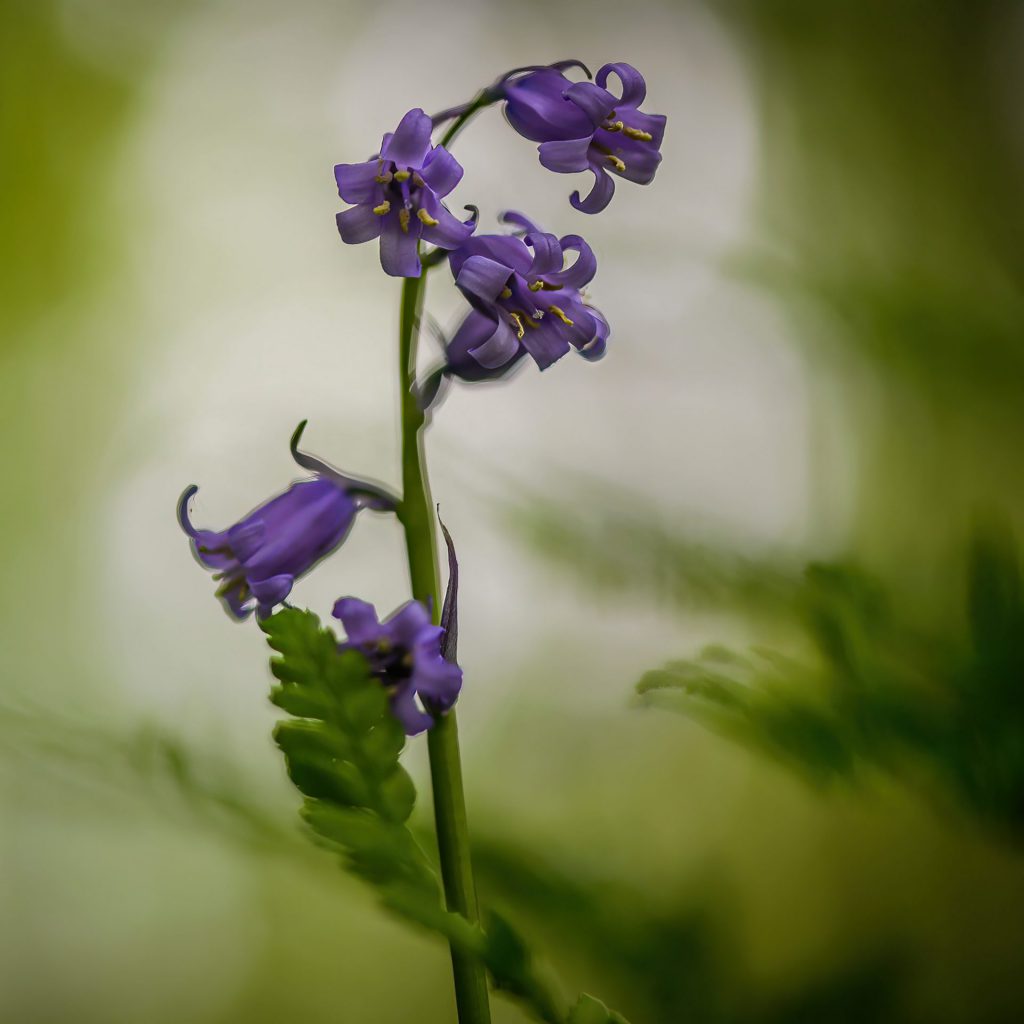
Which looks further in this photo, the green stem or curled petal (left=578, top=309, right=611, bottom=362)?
curled petal (left=578, top=309, right=611, bottom=362)

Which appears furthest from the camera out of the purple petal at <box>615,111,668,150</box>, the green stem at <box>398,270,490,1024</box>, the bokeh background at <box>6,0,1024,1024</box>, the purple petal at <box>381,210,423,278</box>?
the bokeh background at <box>6,0,1024,1024</box>

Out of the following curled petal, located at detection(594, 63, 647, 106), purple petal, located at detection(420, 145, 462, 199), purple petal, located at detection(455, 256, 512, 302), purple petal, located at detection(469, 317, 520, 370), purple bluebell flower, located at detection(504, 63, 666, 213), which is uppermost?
curled petal, located at detection(594, 63, 647, 106)

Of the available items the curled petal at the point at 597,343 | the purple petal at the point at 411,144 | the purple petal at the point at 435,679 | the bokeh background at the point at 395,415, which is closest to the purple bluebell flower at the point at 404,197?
the purple petal at the point at 411,144

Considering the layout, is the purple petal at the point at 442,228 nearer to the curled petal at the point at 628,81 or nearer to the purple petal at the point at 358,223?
the purple petal at the point at 358,223

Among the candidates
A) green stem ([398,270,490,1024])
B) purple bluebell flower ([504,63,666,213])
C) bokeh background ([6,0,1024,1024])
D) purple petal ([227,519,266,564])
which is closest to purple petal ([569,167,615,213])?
purple bluebell flower ([504,63,666,213])

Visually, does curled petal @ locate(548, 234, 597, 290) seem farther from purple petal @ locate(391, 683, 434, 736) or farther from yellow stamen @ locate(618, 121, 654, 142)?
purple petal @ locate(391, 683, 434, 736)

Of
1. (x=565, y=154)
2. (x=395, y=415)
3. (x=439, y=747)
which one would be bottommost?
(x=439, y=747)

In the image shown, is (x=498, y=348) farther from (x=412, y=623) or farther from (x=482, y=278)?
(x=412, y=623)

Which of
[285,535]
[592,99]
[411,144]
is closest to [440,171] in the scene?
[411,144]
